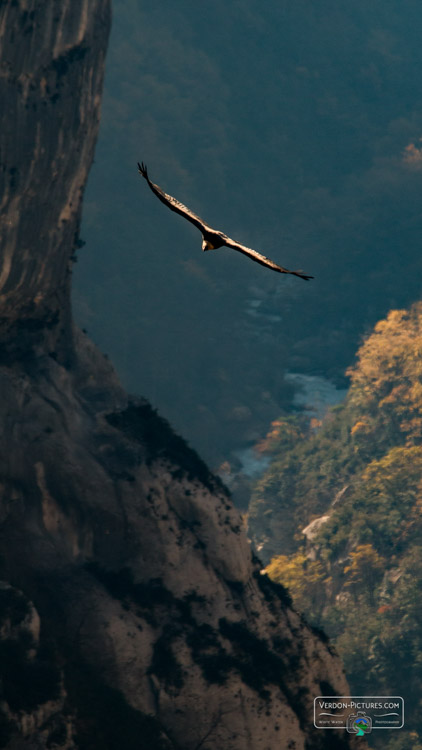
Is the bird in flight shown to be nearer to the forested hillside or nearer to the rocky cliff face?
the rocky cliff face

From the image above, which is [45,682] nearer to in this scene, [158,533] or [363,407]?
[158,533]

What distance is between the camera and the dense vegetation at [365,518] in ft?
303

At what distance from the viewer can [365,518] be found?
10681 centimetres

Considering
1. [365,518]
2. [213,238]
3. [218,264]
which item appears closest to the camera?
[213,238]

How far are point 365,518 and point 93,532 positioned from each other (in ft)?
179

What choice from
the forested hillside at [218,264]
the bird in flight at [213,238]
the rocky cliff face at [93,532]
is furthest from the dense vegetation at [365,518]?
the bird in flight at [213,238]

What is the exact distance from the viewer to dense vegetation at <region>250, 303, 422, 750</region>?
9250 cm

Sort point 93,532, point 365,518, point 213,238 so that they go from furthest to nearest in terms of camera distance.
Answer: point 365,518 < point 93,532 < point 213,238

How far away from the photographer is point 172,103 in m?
197

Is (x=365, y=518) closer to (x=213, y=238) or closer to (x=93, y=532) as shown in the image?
(x=93, y=532)

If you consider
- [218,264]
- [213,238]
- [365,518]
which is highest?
[218,264]

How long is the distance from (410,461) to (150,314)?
62.9m

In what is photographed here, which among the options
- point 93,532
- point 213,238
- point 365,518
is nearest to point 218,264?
point 365,518

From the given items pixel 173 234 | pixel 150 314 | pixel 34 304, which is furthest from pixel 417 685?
pixel 173 234
